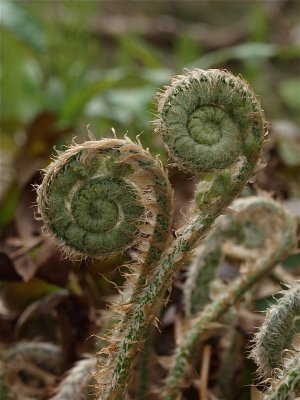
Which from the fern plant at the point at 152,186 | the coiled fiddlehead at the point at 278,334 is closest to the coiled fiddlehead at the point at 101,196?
the fern plant at the point at 152,186

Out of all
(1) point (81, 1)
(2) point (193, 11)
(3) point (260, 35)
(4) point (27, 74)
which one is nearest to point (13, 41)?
(4) point (27, 74)

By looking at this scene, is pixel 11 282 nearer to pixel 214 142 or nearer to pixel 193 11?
pixel 214 142

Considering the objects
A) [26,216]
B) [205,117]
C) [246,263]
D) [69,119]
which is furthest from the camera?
[69,119]

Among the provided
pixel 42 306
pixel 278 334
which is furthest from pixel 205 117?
pixel 42 306

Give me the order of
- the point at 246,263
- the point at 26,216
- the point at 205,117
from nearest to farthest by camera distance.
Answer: the point at 205,117 → the point at 246,263 → the point at 26,216

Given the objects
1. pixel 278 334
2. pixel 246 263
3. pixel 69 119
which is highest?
pixel 69 119

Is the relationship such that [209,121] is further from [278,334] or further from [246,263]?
[246,263]

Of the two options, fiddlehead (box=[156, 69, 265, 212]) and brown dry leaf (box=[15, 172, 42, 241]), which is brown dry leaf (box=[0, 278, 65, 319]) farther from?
fiddlehead (box=[156, 69, 265, 212])
